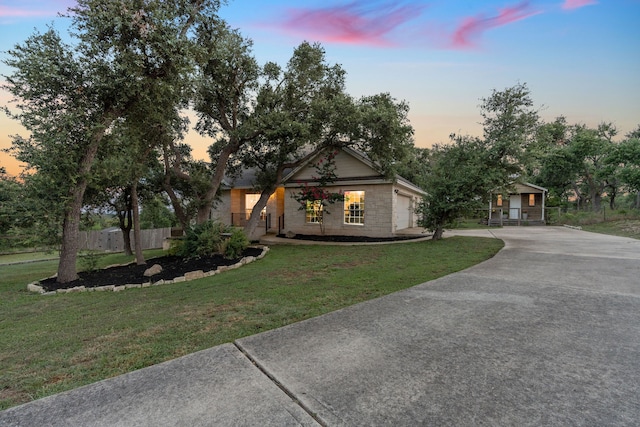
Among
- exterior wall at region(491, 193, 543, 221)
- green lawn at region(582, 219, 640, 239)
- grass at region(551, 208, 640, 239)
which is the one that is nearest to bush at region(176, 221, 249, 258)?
green lawn at region(582, 219, 640, 239)

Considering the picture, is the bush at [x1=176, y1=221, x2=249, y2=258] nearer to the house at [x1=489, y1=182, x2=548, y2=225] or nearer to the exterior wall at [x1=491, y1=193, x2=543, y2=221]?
the house at [x1=489, y1=182, x2=548, y2=225]

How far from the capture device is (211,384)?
90.0 inches

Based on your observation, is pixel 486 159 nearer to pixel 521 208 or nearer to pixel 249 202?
pixel 249 202

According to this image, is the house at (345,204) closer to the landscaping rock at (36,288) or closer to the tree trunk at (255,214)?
the tree trunk at (255,214)

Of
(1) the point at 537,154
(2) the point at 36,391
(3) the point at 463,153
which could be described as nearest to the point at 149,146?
(2) the point at 36,391

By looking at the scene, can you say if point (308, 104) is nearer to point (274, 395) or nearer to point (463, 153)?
point (463, 153)

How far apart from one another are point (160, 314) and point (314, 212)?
11297 mm

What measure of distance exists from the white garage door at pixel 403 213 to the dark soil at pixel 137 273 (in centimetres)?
871

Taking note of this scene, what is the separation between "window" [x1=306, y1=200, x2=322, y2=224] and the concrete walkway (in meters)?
10.8

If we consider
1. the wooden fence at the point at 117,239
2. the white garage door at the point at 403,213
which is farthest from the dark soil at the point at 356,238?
the wooden fence at the point at 117,239

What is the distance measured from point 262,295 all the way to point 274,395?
119 inches

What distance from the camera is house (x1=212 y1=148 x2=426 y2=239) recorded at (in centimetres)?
1384

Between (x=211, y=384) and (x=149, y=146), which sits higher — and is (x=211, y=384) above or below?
below

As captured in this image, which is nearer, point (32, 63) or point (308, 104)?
point (32, 63)
